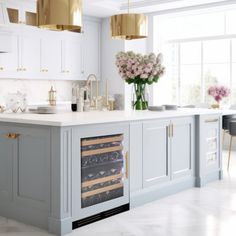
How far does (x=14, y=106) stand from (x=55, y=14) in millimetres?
1250

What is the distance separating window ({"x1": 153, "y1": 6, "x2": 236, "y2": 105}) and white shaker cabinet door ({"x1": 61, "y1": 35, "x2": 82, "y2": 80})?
5.24ft

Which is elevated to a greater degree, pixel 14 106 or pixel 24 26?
pixel 24 26

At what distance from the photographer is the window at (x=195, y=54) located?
833 cm

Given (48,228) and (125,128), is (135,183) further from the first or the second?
(48,228)

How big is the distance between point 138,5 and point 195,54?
1.75 m

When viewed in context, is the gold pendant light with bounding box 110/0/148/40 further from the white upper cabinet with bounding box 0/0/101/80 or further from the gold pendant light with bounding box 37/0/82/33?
the white upper cabinet with bounding box 0/0/101/80

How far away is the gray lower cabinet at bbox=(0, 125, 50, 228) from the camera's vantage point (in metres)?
3.43

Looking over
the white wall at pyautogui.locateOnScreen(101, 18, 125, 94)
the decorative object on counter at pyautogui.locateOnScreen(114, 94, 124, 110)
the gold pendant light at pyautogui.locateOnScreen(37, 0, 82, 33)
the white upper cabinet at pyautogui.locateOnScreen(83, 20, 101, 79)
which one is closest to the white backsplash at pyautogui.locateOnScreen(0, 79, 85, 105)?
the white upper cabinet at pyautogui.locateOnScreen(83, 20, 101, 79)

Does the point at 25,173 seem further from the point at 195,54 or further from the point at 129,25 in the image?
the point at 195,54

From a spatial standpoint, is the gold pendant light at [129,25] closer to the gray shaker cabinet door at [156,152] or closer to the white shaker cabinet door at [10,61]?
the gray shaker cabinet door at [156,152]

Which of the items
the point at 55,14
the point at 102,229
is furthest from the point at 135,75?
the point at 102,229

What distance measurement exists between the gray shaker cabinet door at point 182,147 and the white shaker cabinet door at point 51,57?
3.71m

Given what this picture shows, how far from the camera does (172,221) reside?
3670 millimetres

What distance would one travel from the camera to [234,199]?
4.41m
